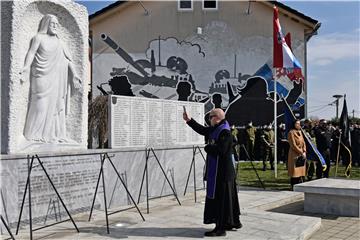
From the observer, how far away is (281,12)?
2317 cm

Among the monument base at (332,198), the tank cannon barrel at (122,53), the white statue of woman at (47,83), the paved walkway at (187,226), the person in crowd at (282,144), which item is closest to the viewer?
the paved walkway at (187,226)

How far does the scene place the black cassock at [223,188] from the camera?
6.47 metres

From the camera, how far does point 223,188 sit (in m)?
6.49

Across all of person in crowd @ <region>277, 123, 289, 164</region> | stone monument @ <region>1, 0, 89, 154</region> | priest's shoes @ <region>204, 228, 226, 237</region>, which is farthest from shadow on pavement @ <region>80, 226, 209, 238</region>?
person in crowd @ <region>277, 123, 289, 164</region>

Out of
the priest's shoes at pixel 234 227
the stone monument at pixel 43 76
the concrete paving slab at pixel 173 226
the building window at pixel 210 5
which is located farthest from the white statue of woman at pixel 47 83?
the building window at pixel 210 5

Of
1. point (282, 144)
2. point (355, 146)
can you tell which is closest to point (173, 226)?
point (282, 144)

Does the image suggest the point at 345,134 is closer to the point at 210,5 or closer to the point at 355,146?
the point at 355,146

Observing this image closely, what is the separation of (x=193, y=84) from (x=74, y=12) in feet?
49.6

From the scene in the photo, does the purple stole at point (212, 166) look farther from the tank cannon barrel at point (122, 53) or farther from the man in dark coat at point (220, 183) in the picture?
the tank cannon barrel at point (122, 53)

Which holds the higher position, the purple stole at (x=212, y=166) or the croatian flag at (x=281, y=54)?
the croatian flag at (x=281, y=54)

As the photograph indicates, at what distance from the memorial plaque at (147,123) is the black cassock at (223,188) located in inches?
109

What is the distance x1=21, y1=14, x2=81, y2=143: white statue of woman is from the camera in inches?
292

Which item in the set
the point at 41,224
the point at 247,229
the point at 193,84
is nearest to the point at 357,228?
the point at 247,229

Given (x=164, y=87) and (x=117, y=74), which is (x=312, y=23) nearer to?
(x=164, y=87)
